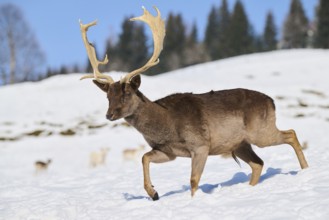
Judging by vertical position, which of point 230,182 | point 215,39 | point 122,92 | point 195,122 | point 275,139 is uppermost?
point 122,92

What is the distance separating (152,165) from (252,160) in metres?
5.69

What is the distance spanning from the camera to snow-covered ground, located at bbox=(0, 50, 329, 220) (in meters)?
5.84

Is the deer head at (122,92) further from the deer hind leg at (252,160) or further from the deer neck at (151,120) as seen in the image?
the deer hind leg at (252,160)

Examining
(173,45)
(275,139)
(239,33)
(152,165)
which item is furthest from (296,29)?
(275,139)

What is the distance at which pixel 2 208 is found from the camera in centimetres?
738

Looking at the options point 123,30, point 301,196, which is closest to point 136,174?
point 301,196

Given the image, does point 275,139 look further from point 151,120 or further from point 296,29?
point 296,29

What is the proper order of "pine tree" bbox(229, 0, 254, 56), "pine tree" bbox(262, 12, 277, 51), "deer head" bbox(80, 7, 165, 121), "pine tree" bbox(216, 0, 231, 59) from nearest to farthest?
"deer head" bbox(80, 7, 165, 121) → "pine tree" bbox(229, 0, 254, 56) → "pine tree" bbox(216, 0, 231, 59) → "pine tree" bbox(262, 12, 277, 51)

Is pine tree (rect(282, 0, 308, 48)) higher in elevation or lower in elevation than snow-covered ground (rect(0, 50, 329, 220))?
lower

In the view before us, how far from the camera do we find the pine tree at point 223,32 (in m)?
74.2

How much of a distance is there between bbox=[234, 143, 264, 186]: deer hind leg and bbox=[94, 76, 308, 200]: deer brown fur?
1 centimetres

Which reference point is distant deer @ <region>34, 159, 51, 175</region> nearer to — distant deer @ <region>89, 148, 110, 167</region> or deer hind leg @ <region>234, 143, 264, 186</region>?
distant deer @ <region>89, 148, 110, 167</region>

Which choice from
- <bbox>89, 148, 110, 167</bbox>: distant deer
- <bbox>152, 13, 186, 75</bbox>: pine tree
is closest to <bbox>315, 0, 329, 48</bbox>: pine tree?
<bbox>152, 13, 186, 75</bbox>: pine tree

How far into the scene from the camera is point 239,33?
7338cm
